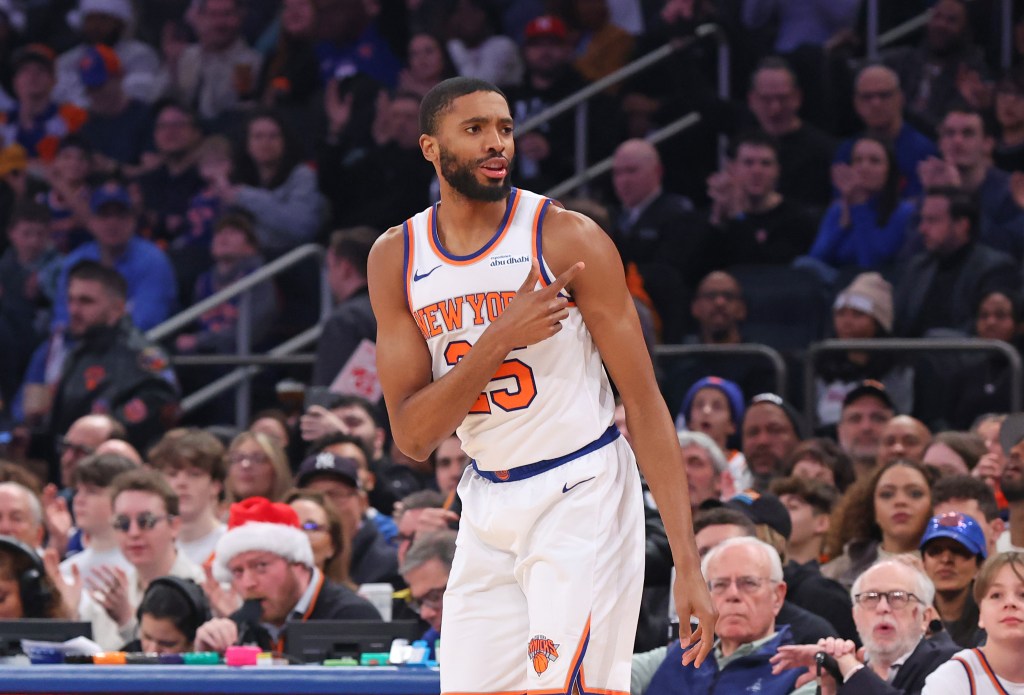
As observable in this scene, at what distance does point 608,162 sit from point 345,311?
9.31 ft

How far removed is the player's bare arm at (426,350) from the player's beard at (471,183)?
0.71ft

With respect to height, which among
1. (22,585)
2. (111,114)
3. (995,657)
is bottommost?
(995,657)

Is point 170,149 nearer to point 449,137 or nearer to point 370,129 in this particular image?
point 370,129

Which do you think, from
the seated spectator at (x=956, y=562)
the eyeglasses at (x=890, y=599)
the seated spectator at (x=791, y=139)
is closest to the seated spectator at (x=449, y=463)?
the seated spectator at (x=956, y=562)

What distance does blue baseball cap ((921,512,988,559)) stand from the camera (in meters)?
7.14

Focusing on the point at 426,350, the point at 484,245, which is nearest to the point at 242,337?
the point at 426,350

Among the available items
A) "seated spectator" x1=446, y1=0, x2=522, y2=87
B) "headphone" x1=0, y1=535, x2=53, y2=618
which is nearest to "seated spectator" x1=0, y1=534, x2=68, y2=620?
"headphone" x1=0, y1=535, x2=53, y2=618

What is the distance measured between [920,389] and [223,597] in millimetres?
4260

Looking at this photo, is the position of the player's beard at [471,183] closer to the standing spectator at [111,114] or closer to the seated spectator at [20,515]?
the seated spectator at [20,515]

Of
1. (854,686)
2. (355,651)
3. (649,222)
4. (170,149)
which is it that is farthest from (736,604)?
(170,149)

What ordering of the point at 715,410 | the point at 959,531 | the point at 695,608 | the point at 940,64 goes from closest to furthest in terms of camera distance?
the point at 695,608 → the point at 959,531 → the point at 715,410 → the point at 940,64

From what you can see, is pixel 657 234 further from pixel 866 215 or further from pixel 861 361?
pixel 861 361

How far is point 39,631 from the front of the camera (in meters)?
7.30

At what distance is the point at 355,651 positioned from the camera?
22.9 feet
